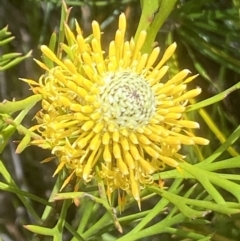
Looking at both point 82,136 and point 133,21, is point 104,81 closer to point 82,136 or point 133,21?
point 82,136

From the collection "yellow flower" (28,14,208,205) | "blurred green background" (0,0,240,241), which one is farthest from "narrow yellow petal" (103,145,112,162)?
"blurred green background" (0,0,240,241)

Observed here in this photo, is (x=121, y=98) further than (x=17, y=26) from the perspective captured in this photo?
No

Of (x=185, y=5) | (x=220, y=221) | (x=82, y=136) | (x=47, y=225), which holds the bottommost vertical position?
(x=220, y=221)

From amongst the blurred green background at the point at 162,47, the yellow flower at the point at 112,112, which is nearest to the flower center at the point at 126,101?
the yellow flower at the point at 112,112

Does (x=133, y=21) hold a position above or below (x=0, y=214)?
above

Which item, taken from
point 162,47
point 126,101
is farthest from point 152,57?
point 162,47

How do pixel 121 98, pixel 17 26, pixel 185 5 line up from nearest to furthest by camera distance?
pixel 121 98 → pixel 185 5 → pixel 17 26

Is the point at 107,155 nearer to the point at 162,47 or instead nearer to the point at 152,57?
the point at 152,57

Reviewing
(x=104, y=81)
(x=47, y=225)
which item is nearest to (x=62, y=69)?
(x=104, y=81)

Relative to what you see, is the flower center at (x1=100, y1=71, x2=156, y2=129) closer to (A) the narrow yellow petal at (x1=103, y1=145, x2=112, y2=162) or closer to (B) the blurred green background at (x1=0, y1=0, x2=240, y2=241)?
(A) the narrow yellow petal at (x1=103, y1=145, x2=112, y2=162)
